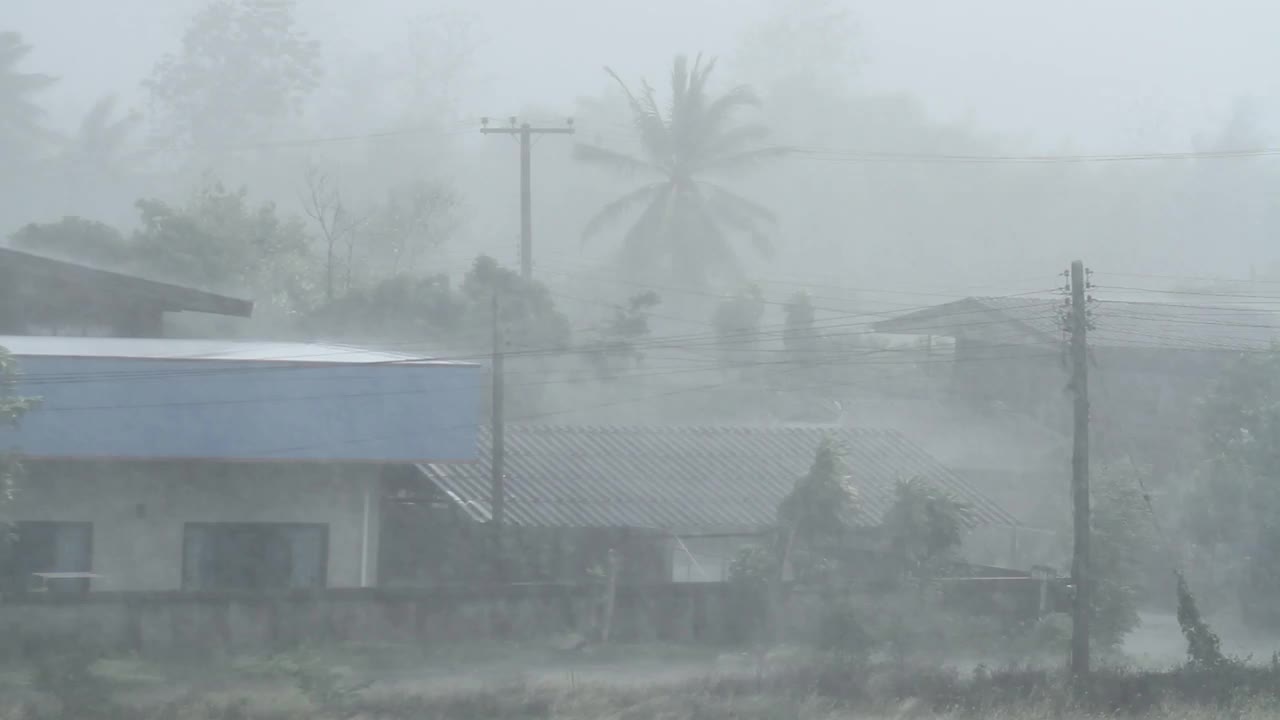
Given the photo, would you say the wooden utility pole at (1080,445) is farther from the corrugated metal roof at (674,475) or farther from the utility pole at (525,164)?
the utility pole at (525,164)

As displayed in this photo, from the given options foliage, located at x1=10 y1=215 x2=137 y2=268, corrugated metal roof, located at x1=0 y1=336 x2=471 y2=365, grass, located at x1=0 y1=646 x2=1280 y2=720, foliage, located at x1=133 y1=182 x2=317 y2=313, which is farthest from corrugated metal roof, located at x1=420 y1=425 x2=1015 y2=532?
foliage, located at x1=10 y1=215 x2=137 y2=268

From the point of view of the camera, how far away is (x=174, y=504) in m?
18.9

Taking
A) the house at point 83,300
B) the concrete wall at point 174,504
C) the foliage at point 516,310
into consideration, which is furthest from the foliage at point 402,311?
→ the concrete wall at point 174,504

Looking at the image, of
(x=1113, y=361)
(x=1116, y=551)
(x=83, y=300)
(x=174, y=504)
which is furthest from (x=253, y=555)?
(x=1113, y=361)

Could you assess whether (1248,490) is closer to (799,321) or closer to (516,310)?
(799,321)

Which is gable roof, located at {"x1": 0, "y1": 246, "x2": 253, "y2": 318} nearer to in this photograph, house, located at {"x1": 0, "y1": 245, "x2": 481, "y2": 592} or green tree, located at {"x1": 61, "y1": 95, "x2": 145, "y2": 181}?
house, located at {"x1": 0, "y1": 245, "x2": 481, "y2": 592}

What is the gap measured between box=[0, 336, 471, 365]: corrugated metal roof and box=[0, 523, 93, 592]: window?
226cm

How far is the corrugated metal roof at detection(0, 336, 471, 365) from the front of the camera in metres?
18.3

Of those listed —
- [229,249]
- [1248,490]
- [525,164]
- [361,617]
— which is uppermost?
[525,164]

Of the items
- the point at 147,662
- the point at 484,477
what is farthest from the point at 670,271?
the point at 147,662

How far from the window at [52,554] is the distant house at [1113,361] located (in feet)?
61.3

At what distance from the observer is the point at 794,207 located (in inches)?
2378

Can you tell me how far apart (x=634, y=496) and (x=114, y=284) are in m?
8.75

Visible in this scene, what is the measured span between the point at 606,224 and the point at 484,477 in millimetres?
15343
